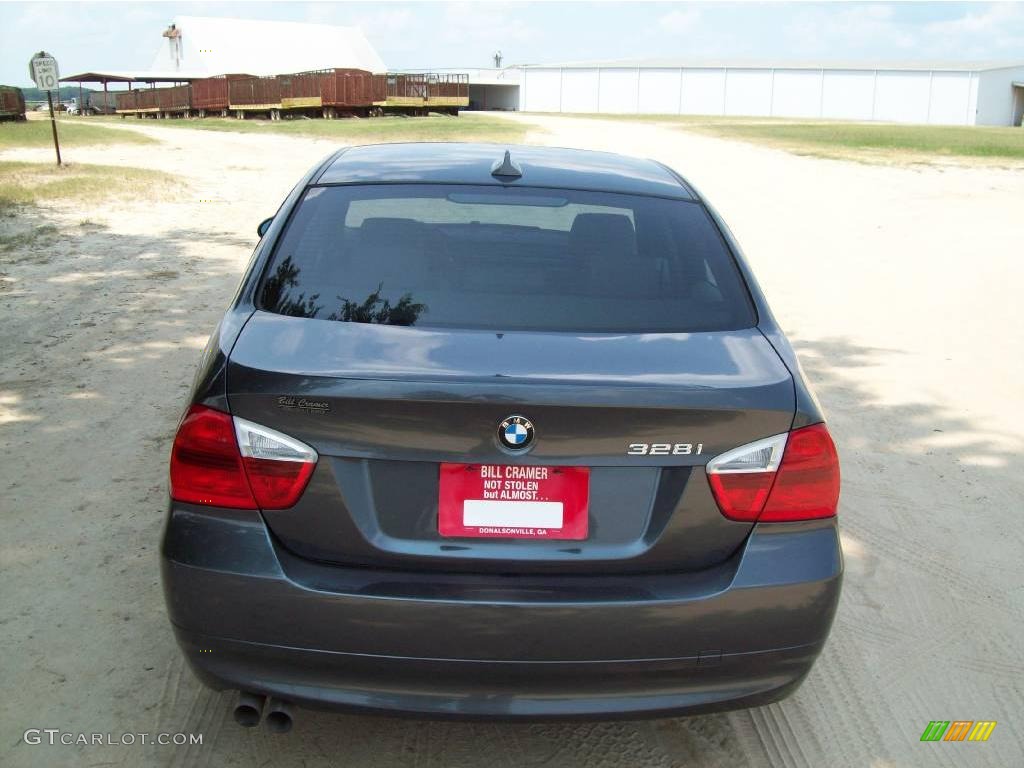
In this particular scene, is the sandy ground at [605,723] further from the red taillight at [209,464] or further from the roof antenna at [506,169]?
the roof antenna at [506,169]

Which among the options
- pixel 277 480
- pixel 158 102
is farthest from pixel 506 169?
pixel 158 102

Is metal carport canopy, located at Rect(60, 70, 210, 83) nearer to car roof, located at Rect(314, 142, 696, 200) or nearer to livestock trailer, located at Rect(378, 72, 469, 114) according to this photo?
livestock trailer, located at Rect(378, 72, 469, 114)

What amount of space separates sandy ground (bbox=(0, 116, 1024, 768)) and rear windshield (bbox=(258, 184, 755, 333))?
3.82ft

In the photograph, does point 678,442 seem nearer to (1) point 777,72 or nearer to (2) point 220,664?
(2) point 220,664

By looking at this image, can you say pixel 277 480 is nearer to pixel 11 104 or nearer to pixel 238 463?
pixel 238 463

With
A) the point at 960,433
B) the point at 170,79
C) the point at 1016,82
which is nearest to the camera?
the point at 960,433

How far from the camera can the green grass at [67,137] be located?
2403 cm

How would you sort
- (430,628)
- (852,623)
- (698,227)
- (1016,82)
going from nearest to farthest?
(430,628)
(698,227)
(852,623)
(1016,82)

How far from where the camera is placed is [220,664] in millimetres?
2518

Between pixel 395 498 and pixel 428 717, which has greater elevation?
pixel 395 498

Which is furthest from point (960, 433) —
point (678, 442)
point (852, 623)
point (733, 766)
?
point (678, 442)

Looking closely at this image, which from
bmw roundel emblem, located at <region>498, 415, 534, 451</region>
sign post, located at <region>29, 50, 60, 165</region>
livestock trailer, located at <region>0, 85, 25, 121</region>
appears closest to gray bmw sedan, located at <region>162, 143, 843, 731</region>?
bmw roundel emblem, located at <region>498, 415, 534, 451</region>

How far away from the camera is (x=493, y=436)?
7.69ft

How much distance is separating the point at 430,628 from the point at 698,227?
165 cm
